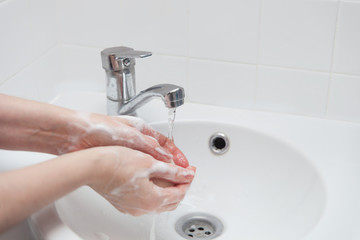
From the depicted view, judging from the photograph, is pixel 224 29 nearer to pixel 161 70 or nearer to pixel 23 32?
pixel 161 70

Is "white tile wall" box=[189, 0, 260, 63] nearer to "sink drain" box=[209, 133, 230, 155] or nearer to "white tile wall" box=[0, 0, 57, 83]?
"sink drain" box=[209, 133, 230, 155]

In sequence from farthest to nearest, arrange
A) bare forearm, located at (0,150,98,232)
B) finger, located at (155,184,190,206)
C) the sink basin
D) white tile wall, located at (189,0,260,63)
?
1. white tile wall, located at (189,0,260,63)
2. the sink basin
3. finger, located at (155,184,190,206)
4. bare forearm, located at (0,150,98,232)

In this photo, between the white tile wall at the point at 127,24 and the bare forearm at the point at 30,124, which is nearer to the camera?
the bare forearm at the point at 30,124

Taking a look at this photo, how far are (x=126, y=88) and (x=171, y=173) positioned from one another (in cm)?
21

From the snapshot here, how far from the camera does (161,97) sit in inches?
30.8

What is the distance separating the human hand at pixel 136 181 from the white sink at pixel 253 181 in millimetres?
101

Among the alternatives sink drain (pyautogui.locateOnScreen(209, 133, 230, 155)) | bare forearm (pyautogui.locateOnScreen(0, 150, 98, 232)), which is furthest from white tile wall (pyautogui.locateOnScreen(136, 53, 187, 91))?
bare forearm (pyautogui.locateOnScreen(0, 150, 98, 232))

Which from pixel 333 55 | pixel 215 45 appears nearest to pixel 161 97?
pixel 215 45

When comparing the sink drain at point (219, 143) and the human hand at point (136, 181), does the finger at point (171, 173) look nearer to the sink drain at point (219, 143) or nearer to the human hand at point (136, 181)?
the human hand at point (136, 181)

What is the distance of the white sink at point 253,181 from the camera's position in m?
0.75

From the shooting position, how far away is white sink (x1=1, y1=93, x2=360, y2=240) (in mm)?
752

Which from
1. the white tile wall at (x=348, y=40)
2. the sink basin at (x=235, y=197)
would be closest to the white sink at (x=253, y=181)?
the sink basin at (x=235, y=197)

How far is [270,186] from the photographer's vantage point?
87 cm

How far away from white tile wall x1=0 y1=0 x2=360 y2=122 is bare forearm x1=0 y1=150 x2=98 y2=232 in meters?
0.32
